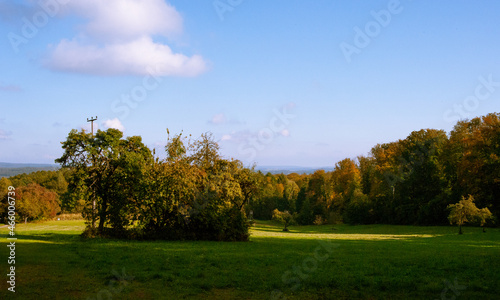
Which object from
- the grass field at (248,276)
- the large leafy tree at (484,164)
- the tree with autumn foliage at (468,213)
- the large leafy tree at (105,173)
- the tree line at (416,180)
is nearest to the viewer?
the grass field at (248,276)

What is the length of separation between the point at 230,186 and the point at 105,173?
926cm

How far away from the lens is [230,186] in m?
29.3

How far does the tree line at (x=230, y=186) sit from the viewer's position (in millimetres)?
26906

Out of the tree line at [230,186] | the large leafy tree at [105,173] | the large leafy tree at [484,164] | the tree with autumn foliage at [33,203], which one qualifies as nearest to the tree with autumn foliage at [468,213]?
the tree line at [230,186]

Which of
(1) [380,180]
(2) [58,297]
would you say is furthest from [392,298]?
(1) [380,180]

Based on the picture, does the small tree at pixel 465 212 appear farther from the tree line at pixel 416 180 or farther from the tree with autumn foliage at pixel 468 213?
the tree line at pixel 416 180

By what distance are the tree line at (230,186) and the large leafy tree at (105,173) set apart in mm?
71

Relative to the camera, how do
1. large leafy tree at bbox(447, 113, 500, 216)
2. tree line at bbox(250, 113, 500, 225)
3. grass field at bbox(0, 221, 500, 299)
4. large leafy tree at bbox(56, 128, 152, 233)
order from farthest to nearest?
tree line at bbox(250, 113, 500, 225) → large leafy tree at bbox(447, 113, 500, 216) → large leafy tree at bbox(56, 128, 152, 233) → grass field at bbox(0, 221, 500, 299)

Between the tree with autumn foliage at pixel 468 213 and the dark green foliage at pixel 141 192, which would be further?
the tree with autumn foliage at pixel 468 213

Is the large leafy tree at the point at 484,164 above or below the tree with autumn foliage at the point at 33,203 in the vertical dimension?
above

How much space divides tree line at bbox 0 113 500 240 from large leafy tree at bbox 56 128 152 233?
71 mm

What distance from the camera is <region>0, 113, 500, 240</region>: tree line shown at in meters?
26.9

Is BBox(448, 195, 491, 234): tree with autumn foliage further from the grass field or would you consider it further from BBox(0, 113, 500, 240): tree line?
the grass field

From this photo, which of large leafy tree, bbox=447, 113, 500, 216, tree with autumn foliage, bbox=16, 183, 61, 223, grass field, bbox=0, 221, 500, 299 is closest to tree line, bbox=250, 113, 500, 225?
large leafy tree, bbox=447, 113, 500, 216
